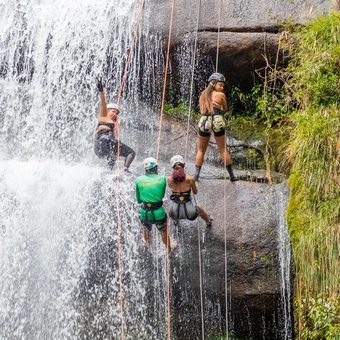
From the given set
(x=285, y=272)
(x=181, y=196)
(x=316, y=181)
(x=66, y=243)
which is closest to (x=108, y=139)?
(x=66, y=243)

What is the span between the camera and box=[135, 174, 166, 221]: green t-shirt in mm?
7137

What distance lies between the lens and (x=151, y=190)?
7.14 meters

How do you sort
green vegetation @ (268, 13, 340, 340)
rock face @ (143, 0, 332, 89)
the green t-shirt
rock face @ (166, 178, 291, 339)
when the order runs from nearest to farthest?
green vegetation @ (268, 13, 340, 340)
the green t-shirt
rock face @ (166, 178, 291, 339)
rock face @ (143, 0, 332, 89)

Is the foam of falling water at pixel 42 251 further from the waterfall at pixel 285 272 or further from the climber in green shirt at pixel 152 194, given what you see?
the waterfall at pixel 285 272

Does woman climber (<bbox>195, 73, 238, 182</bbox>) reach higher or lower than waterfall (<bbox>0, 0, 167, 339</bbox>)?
higher

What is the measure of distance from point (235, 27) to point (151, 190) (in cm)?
450

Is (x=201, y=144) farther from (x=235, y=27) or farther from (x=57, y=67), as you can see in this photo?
(x=57, y=67)

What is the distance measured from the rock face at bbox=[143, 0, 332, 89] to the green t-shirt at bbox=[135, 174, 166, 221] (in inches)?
151

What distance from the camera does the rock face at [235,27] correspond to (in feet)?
33.6

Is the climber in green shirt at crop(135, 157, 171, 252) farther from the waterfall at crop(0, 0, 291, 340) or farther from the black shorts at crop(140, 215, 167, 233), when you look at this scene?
the waterfall at crop(0, 0, 291, 340)

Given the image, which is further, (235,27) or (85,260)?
(235,27)

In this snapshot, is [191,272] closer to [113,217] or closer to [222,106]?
[113,217]

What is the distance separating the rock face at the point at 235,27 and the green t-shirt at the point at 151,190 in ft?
12.6

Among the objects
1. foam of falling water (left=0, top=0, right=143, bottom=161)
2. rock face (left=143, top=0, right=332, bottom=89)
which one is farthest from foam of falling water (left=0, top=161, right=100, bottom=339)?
rock face (left=143, top=0, right=332, bottom=89)
